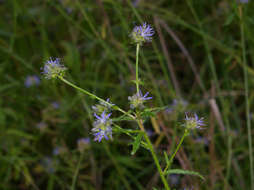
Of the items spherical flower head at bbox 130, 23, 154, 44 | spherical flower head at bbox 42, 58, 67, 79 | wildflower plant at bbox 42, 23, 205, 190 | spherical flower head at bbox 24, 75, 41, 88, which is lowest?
wildflower plant at bbox 42, 23, 205, 190

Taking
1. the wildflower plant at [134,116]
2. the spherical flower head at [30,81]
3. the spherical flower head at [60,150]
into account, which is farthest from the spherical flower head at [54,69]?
the spherical flower head at [30,81]

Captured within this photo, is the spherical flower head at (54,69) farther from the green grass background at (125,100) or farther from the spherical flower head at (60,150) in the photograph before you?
the spherical flower head at (60,150)

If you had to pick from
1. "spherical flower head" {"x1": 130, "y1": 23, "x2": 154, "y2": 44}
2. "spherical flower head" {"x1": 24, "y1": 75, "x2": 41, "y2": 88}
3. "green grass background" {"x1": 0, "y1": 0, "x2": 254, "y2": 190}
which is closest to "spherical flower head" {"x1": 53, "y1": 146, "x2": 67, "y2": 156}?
"green grass background" {"x1": 0, "y1": 0, "x2": 254, "y2": 190}

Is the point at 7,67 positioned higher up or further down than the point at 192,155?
higher up

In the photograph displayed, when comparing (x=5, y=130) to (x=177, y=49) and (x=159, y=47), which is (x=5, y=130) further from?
(x=177, y=49)

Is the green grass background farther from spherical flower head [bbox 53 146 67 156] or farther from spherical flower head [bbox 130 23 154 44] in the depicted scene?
spherical flower head [bbox 130 23 154 44]

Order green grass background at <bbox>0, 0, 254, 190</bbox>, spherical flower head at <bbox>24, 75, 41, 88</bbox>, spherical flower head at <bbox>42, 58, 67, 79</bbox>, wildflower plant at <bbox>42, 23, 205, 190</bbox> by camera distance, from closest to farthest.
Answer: wildflower plant at <bbox>42, 23, 205, 190</bbox>, spherical flower head at <bbox>42, 58, 67, 79</bbox>, green grass background at <bbox>0, 0, 254, 190</bbox>, spherical flower head at <bbox>24, 75, 41, 88</bbox>

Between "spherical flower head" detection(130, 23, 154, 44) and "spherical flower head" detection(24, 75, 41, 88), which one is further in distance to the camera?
"spherical flower head" detection(24, 75, 41, 88)

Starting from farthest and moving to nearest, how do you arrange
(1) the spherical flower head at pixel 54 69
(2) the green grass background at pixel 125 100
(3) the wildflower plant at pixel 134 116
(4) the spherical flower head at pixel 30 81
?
(4) the spherical flower head at pixel 30 81 < (2) the green grass background at pixel 125 100 < (1) the spherical flower head at pixel 54 69 < (3) the wildflower plant at pixel 134 116

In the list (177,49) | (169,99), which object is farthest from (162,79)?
(177,49)
